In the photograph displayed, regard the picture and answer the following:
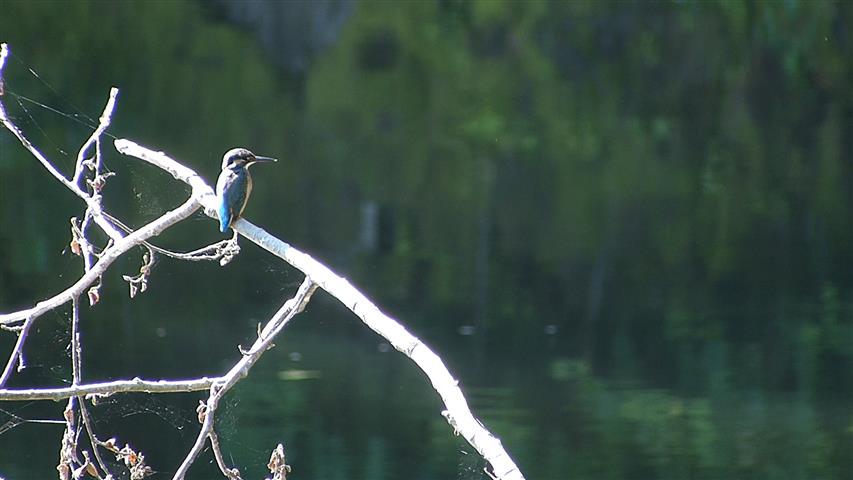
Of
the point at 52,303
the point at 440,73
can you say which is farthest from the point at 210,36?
the point at 52,303

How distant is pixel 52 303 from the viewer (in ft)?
7.11

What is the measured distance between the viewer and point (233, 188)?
266 centimetres

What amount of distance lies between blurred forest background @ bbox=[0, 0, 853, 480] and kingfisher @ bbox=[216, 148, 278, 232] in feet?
1.06

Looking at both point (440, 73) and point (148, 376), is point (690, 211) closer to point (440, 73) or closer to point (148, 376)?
point (440, 73)

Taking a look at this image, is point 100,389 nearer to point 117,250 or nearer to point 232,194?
point 117,250

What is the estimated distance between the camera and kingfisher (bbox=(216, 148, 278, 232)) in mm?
2537

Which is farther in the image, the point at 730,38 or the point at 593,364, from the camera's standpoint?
the point at 730,38

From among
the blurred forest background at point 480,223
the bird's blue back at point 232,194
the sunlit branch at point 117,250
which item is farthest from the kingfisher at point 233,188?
the blurred forest background at point 480,223

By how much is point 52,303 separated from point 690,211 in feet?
30.6

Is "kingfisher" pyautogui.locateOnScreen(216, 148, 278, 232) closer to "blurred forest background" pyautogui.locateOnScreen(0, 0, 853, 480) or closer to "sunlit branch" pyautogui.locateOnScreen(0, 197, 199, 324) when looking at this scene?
"sunlit branch" pyautogui.locateOnScreen(0, 197, 199, 324)

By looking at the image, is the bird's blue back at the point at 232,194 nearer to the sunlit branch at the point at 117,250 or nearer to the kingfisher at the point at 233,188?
the kingfisher at the point at 233,188

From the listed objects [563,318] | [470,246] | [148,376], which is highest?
[470,246]

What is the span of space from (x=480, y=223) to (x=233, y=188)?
26.5ft

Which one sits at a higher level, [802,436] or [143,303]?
[143,303]
